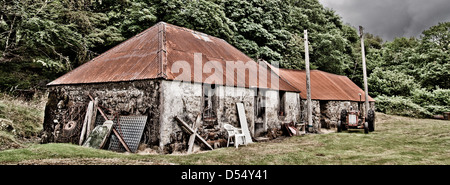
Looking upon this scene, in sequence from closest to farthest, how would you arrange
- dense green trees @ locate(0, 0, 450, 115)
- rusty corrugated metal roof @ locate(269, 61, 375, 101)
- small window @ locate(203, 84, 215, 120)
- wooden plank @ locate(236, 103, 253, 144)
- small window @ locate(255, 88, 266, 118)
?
small window @ locate(203, 84, 215, 120), wooden plank @ locate(236, 103, 253, 144), small window @ locate(255, 88, 266, 118), dense green trees @ locate(0, 0, 450, 115), rusty corrugated metal roof @ locate(269, 61, 375, 101)

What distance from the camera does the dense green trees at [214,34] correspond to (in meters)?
13.8

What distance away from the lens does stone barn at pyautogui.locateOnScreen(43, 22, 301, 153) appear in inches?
314

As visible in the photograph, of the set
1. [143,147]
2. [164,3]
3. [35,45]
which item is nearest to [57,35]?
[35,45]

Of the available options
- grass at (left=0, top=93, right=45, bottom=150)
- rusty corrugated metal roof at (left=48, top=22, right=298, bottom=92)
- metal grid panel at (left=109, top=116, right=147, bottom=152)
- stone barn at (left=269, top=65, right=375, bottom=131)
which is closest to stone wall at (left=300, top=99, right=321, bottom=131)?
stone barn at (left=269, top=65, right=375, bottom=131)

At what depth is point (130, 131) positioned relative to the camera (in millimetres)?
8102

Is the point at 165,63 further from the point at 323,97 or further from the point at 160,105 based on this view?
the point at 323,97

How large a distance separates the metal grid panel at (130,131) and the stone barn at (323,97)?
32.6 feet

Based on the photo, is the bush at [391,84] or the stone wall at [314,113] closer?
the stone wall at [314,113]

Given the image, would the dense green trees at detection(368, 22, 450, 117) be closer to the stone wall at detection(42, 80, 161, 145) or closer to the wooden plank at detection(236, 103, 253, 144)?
the wooden plank at detection(236, 103, 253, 144)

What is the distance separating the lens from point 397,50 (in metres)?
36.1

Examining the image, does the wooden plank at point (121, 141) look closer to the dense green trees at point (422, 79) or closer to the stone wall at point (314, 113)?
the stone wall at point (314, 113)

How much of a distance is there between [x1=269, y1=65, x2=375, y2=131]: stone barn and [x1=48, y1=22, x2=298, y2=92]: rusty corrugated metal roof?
11.0 feet

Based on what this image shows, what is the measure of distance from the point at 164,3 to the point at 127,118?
11.0 metres

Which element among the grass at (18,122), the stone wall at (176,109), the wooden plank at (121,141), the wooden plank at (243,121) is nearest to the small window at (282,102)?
the wooden plank at (243,121)
